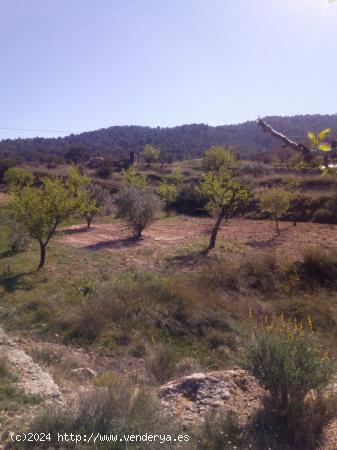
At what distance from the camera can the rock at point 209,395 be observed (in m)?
4.75

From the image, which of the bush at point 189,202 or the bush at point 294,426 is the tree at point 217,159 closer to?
the bush at point 189,202

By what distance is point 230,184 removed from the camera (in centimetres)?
1766

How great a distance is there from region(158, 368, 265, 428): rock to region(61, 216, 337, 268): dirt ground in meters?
8.72

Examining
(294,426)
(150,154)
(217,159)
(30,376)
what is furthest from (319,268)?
(150,154)

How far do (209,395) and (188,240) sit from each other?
1521cm

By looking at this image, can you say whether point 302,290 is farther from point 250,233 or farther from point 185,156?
point 185,156

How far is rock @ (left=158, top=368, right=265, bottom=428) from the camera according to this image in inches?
187

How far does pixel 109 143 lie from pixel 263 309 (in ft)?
369

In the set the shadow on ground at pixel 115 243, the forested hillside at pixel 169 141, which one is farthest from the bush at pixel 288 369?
the forested hillside at pixel 169 141

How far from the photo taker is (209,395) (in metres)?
5.11

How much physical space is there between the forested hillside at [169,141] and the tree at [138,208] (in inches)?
1938

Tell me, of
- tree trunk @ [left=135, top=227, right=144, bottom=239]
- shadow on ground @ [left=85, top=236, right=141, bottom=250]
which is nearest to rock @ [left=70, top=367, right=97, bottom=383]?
shadow on ground @ [left=85, top=236, right=141, bottom=250]

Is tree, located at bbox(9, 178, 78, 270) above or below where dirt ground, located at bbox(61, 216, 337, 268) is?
above

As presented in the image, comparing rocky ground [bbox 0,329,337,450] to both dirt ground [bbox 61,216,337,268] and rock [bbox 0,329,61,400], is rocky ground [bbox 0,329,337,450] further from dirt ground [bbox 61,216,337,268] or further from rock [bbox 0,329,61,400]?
dirt ground [bbox 61,216,337,268]
